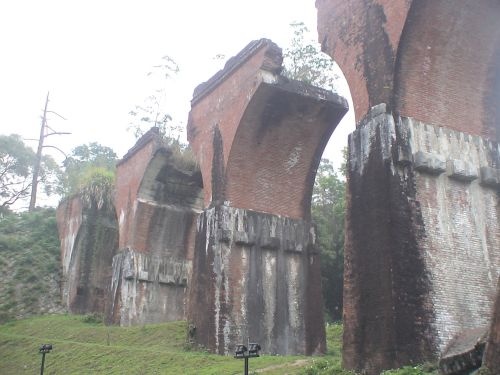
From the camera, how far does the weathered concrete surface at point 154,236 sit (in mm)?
15609

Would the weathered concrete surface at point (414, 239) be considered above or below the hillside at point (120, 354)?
above

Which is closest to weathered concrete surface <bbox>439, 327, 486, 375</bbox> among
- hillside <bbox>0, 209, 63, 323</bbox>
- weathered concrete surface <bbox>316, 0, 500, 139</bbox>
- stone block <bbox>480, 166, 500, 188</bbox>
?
stone block <bbox>480, 166, 500, 188</bbox>

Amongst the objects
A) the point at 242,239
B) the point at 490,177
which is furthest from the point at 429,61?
the point at 242,239

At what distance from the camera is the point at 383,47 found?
27.2ft

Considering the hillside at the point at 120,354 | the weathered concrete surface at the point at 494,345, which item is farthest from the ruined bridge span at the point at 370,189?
the hillside at the point at 120,354

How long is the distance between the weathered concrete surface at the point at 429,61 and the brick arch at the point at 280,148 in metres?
3.23

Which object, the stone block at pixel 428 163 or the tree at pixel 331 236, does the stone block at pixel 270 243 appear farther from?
the tree at pixel 331 236

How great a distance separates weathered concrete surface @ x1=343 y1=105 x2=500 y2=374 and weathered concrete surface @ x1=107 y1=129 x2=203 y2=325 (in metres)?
8.49

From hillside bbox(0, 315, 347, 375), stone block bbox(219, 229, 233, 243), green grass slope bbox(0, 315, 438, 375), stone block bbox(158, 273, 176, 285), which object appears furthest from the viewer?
stone block bbox(158, 273, 176, 285)

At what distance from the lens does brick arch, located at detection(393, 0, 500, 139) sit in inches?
319

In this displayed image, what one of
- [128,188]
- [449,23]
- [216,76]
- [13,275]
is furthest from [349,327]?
[13,275]

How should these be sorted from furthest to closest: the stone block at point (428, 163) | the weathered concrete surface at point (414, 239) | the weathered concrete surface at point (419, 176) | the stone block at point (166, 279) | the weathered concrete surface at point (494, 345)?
the stone block at point (166, 279)
the stone block at point (428, 163)
the weathered concrete surface at point (419, 176)
the weathered concrete surface at point (414, 239)
the weathered concrete surface at point (494, 345)

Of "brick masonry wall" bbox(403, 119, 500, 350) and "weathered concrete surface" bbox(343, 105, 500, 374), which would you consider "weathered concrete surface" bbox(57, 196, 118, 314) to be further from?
"brick masonry wall" bbox(403, 119, 500, 350)

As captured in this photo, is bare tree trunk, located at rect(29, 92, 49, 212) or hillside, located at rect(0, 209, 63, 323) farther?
bare tree trunk, located at rect(29, 92, 49, 212)
